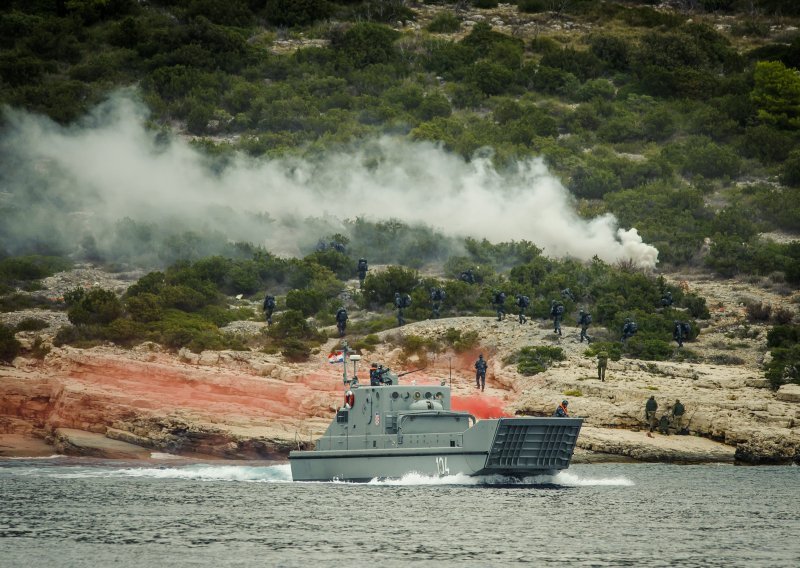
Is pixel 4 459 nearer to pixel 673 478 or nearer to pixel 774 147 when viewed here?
pixel 673 478

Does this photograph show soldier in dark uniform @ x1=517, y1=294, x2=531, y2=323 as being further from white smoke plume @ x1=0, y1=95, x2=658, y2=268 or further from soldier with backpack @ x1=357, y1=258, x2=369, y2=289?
white smoke plume @ x1=0, y1=95, x2=658, y2=268

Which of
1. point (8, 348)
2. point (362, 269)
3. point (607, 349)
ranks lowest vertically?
point (8, 348)

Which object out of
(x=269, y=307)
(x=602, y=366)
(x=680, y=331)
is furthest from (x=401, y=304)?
(x=602, y=366)

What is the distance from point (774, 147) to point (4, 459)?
96922mm

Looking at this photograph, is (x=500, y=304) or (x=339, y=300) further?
(x=339, y=300)

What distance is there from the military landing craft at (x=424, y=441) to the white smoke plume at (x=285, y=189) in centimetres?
6125

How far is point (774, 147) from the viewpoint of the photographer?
14912 centimetres

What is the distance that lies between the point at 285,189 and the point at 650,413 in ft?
217

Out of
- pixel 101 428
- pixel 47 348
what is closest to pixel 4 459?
pixel 101 428

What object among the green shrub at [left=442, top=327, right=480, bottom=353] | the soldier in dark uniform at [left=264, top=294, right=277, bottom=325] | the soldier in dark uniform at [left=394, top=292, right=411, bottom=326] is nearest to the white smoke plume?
the soldier in dark uniform at [left=394, top=292, right=411, bottom=326]

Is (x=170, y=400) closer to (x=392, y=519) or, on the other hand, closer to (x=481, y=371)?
(x=481, y=371)

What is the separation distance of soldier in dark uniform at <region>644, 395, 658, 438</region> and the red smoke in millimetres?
7782

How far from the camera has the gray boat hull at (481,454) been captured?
2301 inches

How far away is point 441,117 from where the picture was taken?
158625mm
